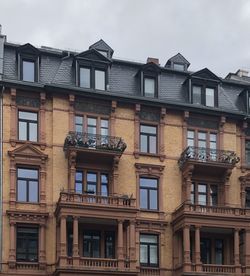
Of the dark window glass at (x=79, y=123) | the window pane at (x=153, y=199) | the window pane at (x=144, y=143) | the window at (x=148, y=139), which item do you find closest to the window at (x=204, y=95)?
the window at (x=148, y=139)

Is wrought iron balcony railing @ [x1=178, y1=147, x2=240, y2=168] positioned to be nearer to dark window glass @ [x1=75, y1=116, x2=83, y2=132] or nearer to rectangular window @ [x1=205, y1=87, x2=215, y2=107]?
rectangular window @ [x1=205, y1=87, x2=215, y2=107]

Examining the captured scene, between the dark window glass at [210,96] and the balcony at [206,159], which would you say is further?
the dark window glass at [210,96]

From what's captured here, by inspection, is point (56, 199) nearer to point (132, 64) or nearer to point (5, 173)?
point (5, 173)

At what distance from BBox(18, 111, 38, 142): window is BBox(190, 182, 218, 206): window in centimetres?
1092

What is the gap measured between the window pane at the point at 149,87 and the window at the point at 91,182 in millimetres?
6549

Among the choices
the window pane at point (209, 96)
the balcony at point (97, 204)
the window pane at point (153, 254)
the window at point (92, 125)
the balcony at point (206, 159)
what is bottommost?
the window pane at point (153, 254)

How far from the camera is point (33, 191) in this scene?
4694 centimetres

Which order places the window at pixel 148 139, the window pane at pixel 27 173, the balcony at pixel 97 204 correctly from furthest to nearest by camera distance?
the window at pixel 148 139
the window pane at pixel 27 173
the balcony at pixel 97 204

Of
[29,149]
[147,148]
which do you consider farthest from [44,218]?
[147,148]

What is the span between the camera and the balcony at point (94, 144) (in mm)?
46938

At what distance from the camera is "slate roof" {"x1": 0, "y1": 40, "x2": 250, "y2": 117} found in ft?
161

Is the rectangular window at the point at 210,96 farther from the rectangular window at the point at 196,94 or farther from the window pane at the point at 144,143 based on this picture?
the window pane at the point at 144,143

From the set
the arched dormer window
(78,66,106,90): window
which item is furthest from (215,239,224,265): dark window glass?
the arched dormer window

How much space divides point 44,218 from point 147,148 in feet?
27.8
